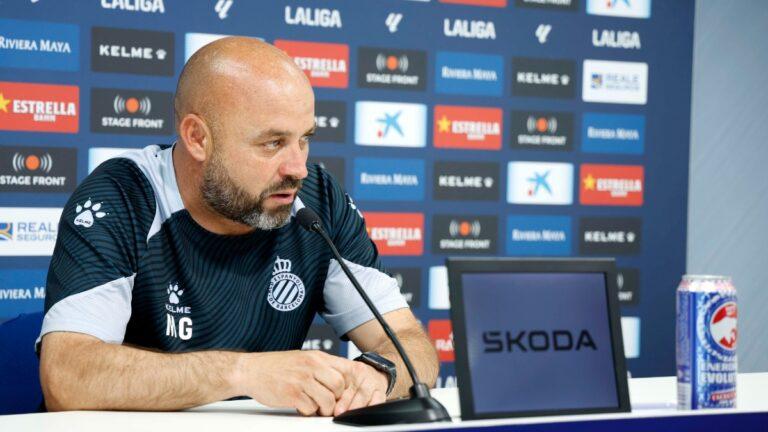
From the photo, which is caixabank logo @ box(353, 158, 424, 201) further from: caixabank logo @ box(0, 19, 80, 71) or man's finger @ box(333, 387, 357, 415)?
man's finger @ box(333, 387, 357, 415)

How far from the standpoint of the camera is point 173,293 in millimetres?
1580

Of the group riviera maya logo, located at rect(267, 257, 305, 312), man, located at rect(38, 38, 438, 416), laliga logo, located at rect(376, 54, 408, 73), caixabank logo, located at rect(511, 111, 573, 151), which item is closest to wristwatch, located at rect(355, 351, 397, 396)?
man, located at rect(38, 38, 438, 416)

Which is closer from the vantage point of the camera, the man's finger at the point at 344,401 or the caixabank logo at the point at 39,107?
the man's finger at the point at 344,401

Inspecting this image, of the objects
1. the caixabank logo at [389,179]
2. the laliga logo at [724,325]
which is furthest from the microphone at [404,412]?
the caixabank logo at [389,179]

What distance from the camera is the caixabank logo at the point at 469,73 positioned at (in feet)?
10.0

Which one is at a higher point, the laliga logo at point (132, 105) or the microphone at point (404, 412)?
the laliga logo at point (132, 105)

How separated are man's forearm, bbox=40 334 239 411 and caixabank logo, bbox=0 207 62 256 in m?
1.39

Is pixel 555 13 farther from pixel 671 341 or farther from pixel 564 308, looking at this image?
pixel 564 308

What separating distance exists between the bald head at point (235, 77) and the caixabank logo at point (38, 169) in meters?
1.19

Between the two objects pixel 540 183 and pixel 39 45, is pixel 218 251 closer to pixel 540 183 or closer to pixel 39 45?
pixel 39 45

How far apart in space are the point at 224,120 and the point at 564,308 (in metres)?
0.79

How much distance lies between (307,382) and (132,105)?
69.4 inches

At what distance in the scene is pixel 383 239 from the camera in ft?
9.83

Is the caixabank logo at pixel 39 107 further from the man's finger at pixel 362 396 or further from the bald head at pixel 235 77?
the man's finger at pixel 362 396
